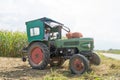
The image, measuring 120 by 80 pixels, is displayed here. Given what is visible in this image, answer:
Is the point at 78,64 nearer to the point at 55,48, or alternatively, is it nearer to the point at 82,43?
the point at 82,43

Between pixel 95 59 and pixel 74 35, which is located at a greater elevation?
pixel 74 35

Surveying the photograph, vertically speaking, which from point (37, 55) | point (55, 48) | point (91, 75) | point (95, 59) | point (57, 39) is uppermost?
point (57, 39)

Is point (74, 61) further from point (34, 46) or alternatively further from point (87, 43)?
point (34, 46)

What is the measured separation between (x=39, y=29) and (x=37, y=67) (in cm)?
166

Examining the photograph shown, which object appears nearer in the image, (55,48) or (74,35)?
(74,35)

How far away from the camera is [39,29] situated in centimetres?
1467

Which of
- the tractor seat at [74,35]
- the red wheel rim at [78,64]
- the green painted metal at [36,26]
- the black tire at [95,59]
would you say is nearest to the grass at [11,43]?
the green painted metal at [36,26]

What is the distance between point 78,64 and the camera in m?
12.8

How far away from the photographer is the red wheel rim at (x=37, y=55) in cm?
1459

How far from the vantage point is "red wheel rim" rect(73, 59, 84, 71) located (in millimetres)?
12740

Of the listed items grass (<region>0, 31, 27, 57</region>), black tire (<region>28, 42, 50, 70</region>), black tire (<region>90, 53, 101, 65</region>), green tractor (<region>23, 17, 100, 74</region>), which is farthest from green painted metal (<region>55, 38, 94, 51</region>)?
grass (<region>0, 31, 27, 57</region>)

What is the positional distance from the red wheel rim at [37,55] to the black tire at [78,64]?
79.2 inches

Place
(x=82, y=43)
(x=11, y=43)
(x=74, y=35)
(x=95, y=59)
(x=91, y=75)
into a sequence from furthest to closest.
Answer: (x=11, y=43) → (x=74, y=35) → (x=95, y=59) → (x=82, y=43) → (x=91, y=75)

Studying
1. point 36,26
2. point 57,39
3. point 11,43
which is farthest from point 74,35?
point 11,43
